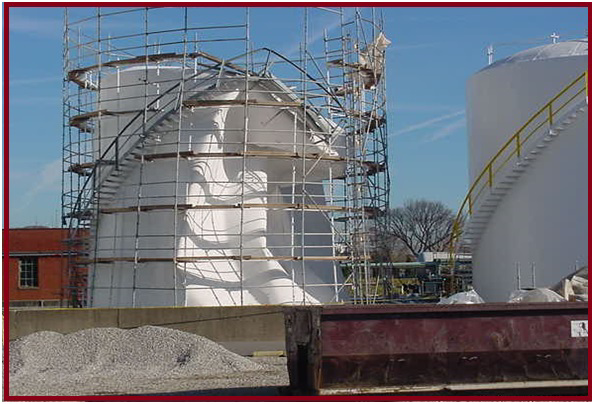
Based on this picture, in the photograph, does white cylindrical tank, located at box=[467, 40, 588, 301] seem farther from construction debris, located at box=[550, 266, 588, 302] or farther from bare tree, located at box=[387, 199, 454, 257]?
bare tree, located at box=[387, 199, 454, 257]

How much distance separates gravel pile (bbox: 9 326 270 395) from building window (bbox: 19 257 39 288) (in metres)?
30.5

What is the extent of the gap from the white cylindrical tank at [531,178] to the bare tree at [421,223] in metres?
58.3

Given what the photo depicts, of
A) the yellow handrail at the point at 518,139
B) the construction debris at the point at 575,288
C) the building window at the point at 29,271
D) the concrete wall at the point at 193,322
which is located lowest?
the concrete wall at the point at 193,322

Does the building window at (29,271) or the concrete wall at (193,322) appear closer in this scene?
the concrete wall at (193,322)

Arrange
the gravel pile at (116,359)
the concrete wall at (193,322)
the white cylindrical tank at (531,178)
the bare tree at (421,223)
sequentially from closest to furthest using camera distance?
the gravel pile at (116,359) < the concrete wall at (193,322) < the white cylindrical tank at (531,178) < the bare tree at (421,223)

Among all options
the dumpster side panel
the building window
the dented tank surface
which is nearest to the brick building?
the building window

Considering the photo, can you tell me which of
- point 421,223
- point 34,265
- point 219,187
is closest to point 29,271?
point 34,265

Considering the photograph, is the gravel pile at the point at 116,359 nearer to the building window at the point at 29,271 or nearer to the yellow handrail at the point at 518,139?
the yellow handrail at the point at 518,139

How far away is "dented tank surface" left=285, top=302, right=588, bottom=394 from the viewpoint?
1255 centimetres

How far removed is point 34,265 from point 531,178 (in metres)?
32.6

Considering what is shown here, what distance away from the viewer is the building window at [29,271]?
48.7 metres

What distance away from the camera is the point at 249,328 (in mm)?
20453

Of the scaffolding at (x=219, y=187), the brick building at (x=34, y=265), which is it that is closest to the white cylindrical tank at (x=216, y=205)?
the scaffolding at (x=219, y=187)

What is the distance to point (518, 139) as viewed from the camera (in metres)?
22.6
